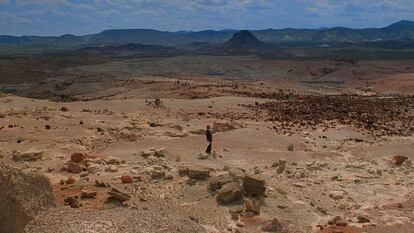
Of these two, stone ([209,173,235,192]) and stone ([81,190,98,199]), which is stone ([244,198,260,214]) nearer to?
stone ([209,173,235,192])

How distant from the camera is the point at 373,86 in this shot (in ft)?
156

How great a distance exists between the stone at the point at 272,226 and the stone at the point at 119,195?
2.82 meters

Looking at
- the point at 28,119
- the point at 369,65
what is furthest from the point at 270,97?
the point at 369,65

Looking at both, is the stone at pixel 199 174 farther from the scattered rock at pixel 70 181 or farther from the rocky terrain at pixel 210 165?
the scattered rock at pixel 70 181

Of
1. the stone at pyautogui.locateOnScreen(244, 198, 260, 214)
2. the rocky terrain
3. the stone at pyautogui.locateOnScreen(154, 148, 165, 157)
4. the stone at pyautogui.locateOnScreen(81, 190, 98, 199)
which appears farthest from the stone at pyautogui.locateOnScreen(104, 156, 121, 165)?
the stone at pyautogui.locateOnScreen(244, 198, 260, 214)

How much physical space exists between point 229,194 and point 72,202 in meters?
3.16

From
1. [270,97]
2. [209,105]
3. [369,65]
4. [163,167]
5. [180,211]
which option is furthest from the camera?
[369,65]

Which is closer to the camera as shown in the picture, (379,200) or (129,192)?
(129,192)

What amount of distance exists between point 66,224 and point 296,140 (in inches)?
500

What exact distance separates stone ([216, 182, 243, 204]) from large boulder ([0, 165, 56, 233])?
142 inches

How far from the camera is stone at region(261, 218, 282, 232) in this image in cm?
1063

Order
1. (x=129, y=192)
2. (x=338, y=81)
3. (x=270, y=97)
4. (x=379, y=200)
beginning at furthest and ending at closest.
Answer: (x=338, y=81)
(x=270, y=97)
(x=379, y=200)
(x=129, y=192)

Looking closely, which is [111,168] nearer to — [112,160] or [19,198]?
[112,160]

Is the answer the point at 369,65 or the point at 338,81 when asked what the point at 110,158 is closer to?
the point at 338,81
